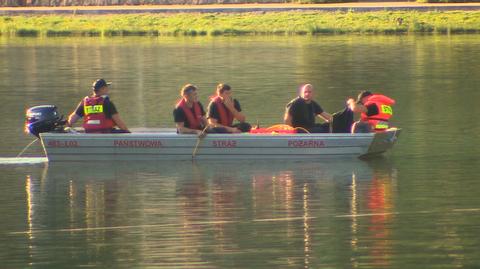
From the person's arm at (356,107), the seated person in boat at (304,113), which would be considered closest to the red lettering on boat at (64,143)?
the seated person in boat at (304,113)

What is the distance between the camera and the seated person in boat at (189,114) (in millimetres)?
26500

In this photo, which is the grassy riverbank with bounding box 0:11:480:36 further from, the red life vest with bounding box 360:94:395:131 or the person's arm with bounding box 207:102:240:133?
the person's arm with bounding box 207:102:240:133

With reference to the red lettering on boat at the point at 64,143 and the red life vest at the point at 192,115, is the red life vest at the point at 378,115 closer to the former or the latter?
the red life vest at the point at 192,115

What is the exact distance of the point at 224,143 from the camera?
87.4 feet

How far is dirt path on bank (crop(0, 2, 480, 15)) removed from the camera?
7769cm

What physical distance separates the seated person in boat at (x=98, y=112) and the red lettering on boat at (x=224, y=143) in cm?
172

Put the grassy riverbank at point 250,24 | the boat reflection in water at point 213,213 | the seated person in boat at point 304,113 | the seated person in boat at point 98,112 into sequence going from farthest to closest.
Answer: the grassy riverbank at point 250,24, the seated person in boat at point 304,113, the seated person in boat at point 98,112, the boat reflection in water at point 213,213

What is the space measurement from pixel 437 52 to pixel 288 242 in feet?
134

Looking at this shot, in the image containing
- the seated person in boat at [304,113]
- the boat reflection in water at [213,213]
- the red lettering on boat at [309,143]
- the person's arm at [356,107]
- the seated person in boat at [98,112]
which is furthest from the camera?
the seated person in boat at [304,113]

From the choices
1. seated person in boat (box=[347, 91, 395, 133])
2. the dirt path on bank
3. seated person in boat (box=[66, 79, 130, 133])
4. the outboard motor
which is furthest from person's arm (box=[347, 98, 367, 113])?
the dirt path on bank

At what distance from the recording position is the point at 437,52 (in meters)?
59.1

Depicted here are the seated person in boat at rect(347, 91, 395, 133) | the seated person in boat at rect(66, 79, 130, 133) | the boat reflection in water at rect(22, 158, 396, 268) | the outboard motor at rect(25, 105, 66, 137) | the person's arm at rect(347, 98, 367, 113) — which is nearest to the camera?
the boat reflection in water at rect(22, 158, 396, 268)

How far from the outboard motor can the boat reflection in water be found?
0.75 metres

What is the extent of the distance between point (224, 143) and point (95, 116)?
2.37m
